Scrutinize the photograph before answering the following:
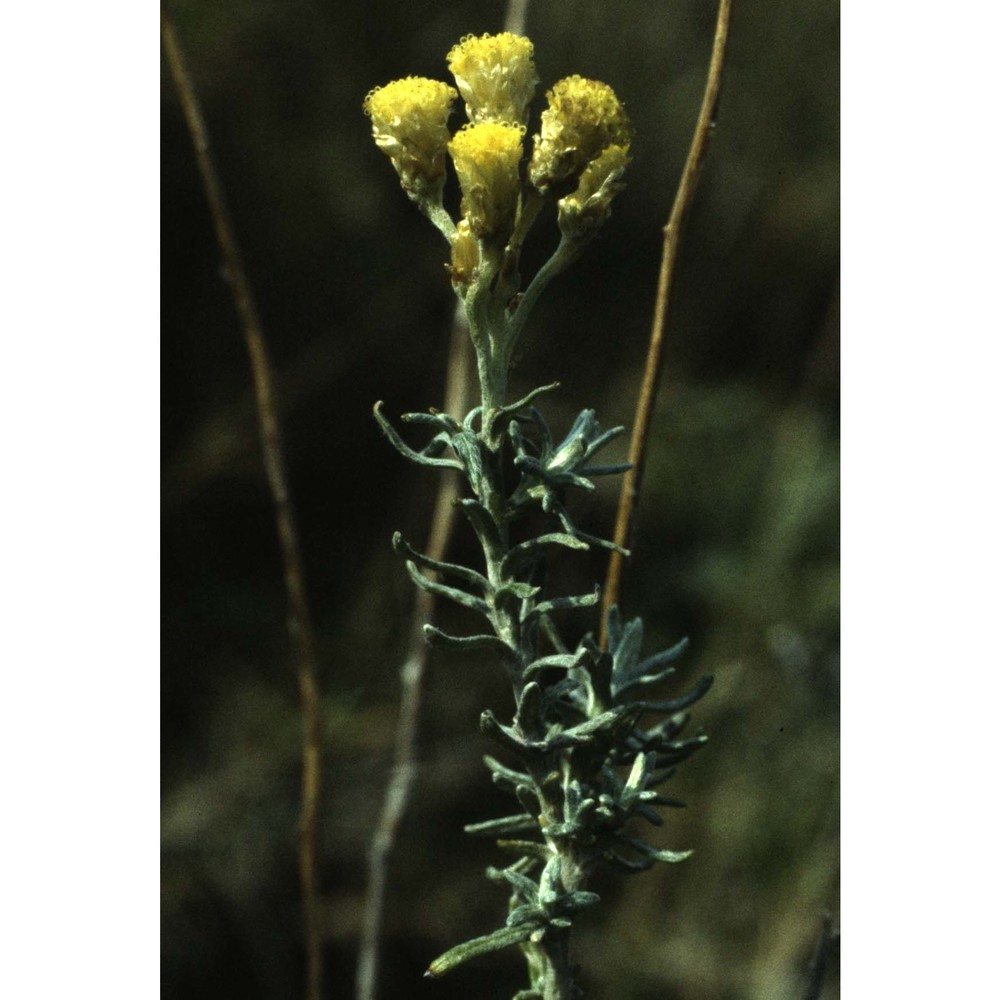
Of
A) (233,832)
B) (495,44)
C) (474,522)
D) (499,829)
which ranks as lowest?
(233,832)

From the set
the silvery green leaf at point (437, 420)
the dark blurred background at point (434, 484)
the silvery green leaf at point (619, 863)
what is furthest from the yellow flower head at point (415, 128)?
the dark blurred background at point (434, 484)

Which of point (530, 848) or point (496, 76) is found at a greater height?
point (496, 76)

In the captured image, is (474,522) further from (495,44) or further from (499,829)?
(495,44)

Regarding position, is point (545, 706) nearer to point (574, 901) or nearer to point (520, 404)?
point (574, 901)

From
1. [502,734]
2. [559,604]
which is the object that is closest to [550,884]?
[502,734]

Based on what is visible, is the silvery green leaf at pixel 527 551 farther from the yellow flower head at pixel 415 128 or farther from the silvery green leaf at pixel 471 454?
the yellow flower head at pixel 415 128

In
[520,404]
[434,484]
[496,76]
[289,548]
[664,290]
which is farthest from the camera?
[434,484]

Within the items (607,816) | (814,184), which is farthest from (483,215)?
(814,184)
